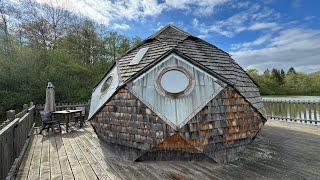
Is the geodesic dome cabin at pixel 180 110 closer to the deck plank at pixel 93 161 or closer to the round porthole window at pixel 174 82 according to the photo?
the round porthole window at pixel 174 82

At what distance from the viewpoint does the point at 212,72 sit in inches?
208

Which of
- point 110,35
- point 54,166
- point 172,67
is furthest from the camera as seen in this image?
point 110,35

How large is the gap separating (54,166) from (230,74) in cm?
473

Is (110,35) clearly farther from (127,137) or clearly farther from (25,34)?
(127,137)

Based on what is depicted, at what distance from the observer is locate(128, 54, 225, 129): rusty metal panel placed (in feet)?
16.0

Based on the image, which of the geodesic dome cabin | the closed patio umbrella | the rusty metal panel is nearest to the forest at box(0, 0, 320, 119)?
the closed patio umbrella

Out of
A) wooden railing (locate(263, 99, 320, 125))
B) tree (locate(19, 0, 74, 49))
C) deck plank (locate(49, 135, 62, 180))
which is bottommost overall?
deck plank (locate(49, 135, 62, 180))

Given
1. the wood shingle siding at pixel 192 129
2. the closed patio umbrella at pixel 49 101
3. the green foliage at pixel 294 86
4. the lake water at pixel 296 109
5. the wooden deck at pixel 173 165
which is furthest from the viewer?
the green foliage at pixel 294 86

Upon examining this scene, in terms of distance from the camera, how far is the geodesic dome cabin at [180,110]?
4.86 m

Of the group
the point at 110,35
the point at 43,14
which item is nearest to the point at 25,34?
the point at 43,14

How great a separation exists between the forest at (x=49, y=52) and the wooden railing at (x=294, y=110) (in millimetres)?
13564

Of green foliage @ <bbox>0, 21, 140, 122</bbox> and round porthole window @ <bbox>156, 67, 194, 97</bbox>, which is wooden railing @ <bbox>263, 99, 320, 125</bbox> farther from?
green foliage @ <bbox>0, 21, 140, 122</bbox>

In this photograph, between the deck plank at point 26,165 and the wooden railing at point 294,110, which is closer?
the deck plank at point 26,165

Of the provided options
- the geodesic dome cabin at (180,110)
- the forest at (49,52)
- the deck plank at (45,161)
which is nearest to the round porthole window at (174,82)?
the geodesic dome cabin at (180,110)
